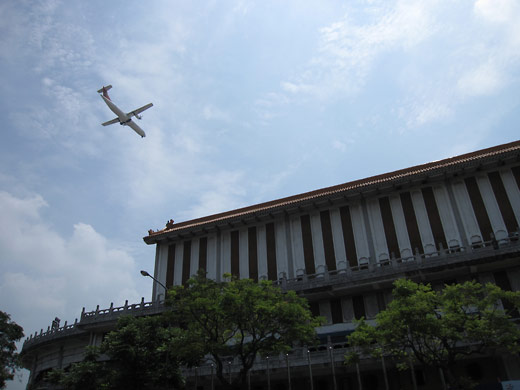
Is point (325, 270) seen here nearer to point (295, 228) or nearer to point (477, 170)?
point (295, 228)

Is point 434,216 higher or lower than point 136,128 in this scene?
lower

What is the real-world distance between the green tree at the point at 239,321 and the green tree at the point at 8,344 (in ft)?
60.4

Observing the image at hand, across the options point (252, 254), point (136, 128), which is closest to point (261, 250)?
point (252, 254)

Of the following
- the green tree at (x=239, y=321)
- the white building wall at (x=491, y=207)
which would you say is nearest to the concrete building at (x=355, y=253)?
the white building wall at (x=491, y=207)

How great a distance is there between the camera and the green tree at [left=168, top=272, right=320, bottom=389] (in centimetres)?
2372

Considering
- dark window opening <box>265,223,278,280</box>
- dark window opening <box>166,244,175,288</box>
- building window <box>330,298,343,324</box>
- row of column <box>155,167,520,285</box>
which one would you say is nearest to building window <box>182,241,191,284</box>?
row of column <box>155,167,520,285</box>

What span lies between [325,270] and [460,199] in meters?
12.9

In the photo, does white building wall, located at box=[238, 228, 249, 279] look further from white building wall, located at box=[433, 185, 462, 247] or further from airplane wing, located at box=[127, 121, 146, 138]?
white building wall, located at box=[433, 185, 462, 247]

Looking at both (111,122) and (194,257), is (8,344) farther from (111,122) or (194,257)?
(111,122)

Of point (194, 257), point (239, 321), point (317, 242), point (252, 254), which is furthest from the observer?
point (194, 257)

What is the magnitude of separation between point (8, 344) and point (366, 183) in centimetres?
3356

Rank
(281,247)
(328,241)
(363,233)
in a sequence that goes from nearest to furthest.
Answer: (363,233)
(328,241)
(281,247)

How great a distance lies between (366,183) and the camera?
39.8m

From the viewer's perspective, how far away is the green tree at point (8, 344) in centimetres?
3412
